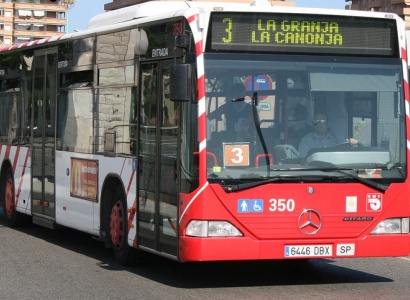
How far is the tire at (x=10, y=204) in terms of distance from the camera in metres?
18.0

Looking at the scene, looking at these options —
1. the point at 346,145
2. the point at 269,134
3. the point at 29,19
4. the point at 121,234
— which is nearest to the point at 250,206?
the point at 269,134

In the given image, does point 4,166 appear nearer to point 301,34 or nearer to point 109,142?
point 109,142

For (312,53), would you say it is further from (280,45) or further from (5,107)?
(5,107)

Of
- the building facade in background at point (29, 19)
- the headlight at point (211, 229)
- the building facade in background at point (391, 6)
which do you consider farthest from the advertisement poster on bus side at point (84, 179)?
the building facade in background at point (29, 19)

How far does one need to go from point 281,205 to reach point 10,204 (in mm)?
8029

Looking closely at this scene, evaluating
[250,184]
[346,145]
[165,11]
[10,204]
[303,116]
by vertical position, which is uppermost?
[165,11]

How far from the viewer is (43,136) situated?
1631 cm

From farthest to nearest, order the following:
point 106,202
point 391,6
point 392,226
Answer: point 391,6, point 106,202, point 392,226

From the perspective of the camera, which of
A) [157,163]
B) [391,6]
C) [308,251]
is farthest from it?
[391,6]

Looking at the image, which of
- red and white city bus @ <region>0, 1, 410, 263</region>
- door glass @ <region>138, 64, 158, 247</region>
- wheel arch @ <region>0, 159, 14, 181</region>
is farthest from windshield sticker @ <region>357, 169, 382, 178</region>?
wheel arch @ <region>0, 159, 14, 181</region>

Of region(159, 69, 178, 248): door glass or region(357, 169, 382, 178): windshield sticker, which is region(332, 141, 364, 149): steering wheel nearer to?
region(357, 169, 382, 178): windshield sticker

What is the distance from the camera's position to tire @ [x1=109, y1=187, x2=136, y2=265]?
42.4ft

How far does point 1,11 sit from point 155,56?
164 meters

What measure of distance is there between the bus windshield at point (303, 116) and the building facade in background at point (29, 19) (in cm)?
16177
